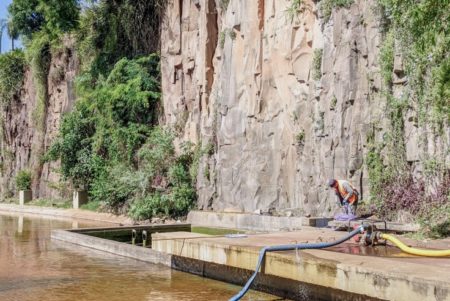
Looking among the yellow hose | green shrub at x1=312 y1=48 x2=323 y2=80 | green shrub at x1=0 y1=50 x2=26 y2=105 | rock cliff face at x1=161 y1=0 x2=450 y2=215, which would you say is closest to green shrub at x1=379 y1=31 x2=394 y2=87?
rock cliff face at x1=161 y1=0 x2=450 y2=215

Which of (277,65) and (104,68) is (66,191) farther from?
(277,65)

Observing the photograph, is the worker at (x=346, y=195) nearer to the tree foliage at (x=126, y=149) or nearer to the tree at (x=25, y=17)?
the tree foliage at (x=126, y=149)

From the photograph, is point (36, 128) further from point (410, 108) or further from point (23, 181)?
point (410, 108)

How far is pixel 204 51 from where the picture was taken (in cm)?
2697

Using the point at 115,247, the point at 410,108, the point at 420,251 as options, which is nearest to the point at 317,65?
the point at 410,108

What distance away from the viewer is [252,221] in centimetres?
1859

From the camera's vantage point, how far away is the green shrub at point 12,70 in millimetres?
44250

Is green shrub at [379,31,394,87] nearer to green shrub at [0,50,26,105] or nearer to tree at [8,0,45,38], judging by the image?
green shrub at [0,50,26,105]

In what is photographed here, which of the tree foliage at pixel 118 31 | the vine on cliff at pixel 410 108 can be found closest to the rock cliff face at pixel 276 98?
the vine on cliff at pixel 410 108

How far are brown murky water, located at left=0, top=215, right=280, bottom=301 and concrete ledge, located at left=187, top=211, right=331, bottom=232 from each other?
4.17 m

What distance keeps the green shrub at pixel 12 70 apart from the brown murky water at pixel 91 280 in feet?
99.9

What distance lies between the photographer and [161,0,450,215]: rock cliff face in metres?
17.0

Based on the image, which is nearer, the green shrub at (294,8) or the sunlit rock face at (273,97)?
the sunlit rock face at (273,97)

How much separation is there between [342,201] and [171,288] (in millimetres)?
4962
